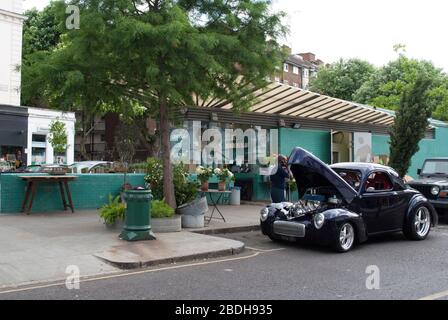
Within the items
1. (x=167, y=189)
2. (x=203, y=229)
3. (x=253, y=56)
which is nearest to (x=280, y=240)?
(x=203, y=229)

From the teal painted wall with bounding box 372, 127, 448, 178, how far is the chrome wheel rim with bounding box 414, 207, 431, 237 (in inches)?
497

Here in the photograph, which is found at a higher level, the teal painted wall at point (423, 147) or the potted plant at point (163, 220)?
the teal painted wall at point (423, 147)

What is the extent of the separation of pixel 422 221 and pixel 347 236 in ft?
8.45

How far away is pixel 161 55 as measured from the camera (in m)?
10.0

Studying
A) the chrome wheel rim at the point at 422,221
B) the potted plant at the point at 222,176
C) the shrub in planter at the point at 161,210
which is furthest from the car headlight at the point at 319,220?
the potted plant at the point at 222,176

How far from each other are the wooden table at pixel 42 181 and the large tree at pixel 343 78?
34183mm

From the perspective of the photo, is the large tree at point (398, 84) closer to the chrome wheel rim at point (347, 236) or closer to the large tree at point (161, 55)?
the large tree at point (161, 55)

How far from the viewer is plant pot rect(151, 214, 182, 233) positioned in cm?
1076

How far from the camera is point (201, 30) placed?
427 inches

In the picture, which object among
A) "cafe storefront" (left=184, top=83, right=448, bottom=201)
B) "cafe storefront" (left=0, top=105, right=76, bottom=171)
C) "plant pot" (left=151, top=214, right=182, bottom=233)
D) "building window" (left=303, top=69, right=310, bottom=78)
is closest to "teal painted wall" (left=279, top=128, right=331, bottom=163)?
"cafe storefront" (left=184, top=83, right=448, bottom=201)

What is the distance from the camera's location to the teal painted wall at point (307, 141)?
19.3 m

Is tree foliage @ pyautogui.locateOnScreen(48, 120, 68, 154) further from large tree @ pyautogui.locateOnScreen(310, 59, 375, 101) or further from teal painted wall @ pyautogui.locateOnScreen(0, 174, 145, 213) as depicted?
large tree @ pyautogui.locateOnScreen(310, 59, 375, 101)

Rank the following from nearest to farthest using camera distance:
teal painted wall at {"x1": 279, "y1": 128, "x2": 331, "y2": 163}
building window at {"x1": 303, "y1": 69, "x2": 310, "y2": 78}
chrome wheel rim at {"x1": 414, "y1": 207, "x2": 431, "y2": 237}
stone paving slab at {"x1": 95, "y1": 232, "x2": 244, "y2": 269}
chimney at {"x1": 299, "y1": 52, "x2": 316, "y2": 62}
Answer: stone paving slab at {"x1": 95, "y1": 232, "x2": 244, "y2": 269} → chrome wheel rim at {"x1": 414, "y1": 207, "x2": 431, "y2": 237} → teal painted wall at {"x1": 279, "y1": 128, "x2": 331, "y2": 163} → building window at {"x1": 303, "y1": 69, "x2": 310, "y2": 78} → chimney at {"x1": 299, "y1": 52, "x2": 316, "y2": 62}
